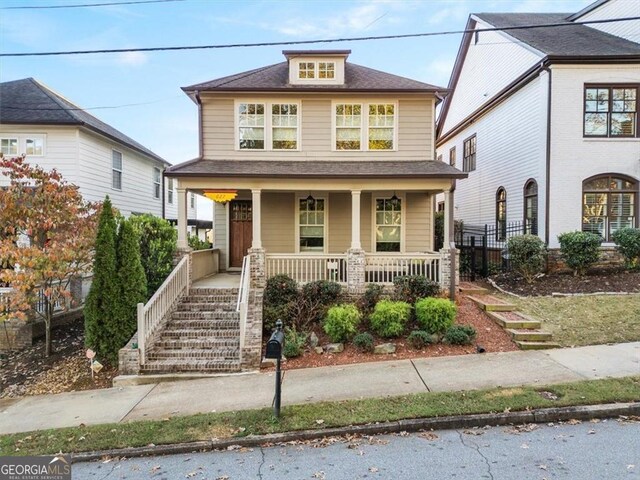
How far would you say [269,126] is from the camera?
11.2 metres

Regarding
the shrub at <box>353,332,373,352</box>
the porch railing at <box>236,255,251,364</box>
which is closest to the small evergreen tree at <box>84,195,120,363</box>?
the porch railing at <box>236,255,251,364</box>

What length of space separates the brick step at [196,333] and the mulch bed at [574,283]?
797 centimetres

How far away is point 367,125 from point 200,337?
303 inches

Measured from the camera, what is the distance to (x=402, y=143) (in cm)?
1125

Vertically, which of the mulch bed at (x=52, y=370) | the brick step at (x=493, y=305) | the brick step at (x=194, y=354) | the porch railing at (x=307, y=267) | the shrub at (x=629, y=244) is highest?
the shrub at (x=629, y=244)

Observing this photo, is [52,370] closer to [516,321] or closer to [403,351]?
[403,351]

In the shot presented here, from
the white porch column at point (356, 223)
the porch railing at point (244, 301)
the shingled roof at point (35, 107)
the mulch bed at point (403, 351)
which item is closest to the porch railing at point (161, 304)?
the porch railing at point (244, 301)

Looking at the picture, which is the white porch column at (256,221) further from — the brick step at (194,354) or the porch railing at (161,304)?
the brick step at (194,354)

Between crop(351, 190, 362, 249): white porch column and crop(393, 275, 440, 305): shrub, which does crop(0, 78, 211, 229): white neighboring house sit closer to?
crop(351, 190, 362, 249): white porch column

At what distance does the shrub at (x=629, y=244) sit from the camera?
11.0m

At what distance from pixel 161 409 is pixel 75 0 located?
8.74 m

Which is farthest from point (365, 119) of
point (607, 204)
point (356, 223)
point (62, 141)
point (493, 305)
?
point (62, 141)

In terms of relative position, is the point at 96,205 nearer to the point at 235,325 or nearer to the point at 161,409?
the point at 235,325

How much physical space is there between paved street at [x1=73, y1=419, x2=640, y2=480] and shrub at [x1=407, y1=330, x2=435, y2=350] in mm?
3018
